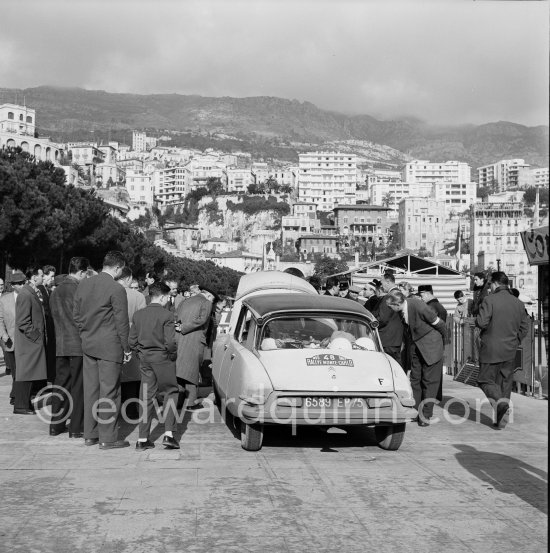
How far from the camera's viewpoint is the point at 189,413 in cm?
1109

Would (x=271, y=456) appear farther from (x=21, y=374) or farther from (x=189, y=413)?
(x=21, y=374)

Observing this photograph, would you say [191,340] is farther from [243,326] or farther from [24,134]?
[24,134]

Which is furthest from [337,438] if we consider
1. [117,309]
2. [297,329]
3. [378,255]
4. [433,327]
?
[378,255]

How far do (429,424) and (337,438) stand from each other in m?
1.67

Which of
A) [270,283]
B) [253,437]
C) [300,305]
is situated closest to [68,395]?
[253,437]

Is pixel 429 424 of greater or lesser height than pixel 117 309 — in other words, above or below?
below

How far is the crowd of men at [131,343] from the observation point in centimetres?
837

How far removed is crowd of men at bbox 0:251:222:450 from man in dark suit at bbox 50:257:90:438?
0.4 inches

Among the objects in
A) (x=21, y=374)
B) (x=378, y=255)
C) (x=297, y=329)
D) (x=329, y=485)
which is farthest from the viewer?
(x=378, y=255)

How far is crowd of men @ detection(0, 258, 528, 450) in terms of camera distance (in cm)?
837

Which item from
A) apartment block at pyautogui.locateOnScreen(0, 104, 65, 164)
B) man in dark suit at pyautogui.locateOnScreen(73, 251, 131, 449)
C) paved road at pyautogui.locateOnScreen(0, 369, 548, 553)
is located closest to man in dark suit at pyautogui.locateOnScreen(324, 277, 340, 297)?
paved road at pyautogui.locateOnScreen(0, 369, 548, 553)

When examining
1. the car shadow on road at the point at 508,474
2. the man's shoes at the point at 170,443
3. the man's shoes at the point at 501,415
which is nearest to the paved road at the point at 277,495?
the car shadow on road at the point at 508,474

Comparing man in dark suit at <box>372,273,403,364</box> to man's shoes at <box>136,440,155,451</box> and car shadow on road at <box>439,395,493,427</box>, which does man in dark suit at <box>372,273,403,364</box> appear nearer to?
car shadow on road at <box>439,395,493,427</box>

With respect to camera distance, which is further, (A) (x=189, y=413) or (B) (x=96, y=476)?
(A) (x=189, y=413)
